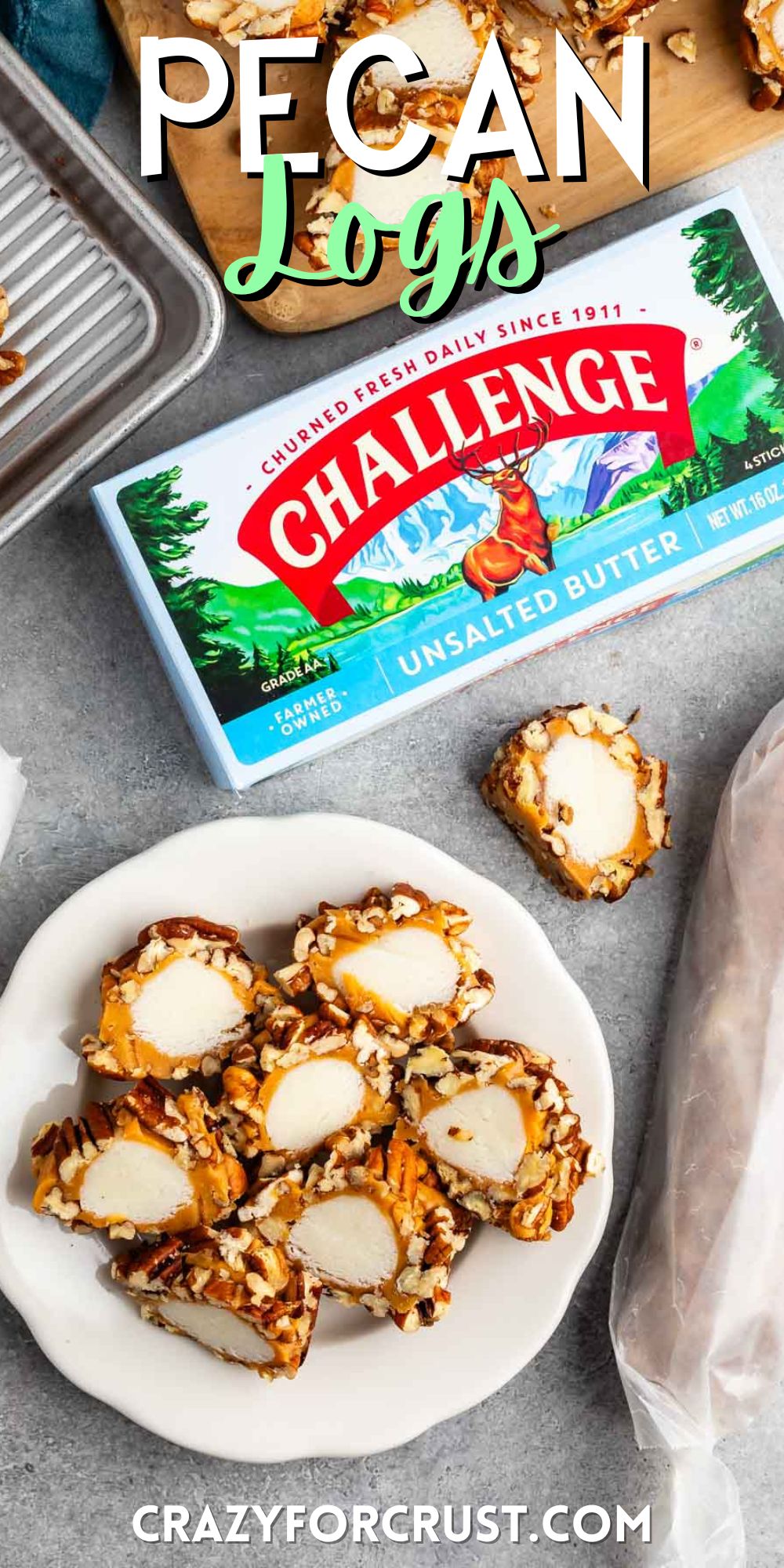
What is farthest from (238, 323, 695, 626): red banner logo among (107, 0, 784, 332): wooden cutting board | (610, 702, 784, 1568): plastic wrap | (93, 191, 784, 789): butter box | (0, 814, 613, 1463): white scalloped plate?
(610, 702, 784, 1568): plastic wrap

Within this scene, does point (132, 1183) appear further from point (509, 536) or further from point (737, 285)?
point (737, 285)

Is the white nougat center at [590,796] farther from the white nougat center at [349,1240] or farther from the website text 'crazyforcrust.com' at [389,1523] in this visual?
the website text 'crazyforcrust.com' at [389,1523]

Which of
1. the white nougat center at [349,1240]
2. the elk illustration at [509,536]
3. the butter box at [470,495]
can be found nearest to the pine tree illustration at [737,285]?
the butter box at [470,495]

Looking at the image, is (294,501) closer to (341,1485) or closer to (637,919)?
(637,919)

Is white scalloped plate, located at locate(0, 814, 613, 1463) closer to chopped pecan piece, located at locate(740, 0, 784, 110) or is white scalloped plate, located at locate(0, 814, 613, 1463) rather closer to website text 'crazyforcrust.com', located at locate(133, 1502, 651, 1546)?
website text 'crazyforcrust.com', located at locate(133, 1502, 651, 1546)

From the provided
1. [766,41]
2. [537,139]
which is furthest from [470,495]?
[766,41]
